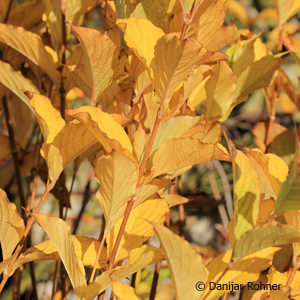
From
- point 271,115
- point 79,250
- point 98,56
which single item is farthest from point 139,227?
point 271,115

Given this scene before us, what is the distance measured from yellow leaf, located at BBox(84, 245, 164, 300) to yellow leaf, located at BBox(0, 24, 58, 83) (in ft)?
0.75

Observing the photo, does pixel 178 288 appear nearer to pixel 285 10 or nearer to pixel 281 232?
pixel 281 232

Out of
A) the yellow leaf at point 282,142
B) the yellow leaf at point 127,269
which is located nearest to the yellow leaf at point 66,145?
the yellow leaf at point 127,269

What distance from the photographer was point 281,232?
334 mm

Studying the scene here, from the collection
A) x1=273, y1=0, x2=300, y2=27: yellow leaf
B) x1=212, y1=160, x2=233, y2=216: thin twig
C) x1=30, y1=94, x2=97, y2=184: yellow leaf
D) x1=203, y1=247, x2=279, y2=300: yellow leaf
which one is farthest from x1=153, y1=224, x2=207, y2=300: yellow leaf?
x1=212, y1=160, x2=233, y2=216: thin twig

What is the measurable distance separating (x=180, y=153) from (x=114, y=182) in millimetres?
58

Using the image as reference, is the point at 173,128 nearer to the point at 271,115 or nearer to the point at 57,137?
the point at 57,137

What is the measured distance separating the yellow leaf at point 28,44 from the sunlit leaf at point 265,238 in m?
0.28

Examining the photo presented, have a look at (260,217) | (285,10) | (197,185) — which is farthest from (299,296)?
(197,185)

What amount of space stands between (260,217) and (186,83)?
0.14m

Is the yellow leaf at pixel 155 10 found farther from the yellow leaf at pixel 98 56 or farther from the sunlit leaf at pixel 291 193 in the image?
the sunlit leaf at pixel 291 193

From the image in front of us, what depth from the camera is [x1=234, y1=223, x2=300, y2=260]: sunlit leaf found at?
0.33 meters

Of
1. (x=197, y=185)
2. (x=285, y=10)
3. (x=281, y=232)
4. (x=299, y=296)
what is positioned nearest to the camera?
(x=281, y=232)

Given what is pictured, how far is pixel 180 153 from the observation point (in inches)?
15.3
